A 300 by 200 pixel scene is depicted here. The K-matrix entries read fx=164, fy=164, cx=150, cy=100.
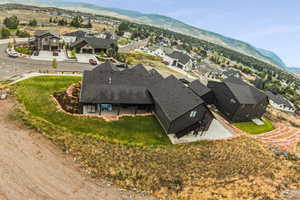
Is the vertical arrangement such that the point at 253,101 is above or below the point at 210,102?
above

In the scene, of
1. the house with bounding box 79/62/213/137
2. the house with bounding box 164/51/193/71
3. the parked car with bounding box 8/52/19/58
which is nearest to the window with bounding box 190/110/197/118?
the house with bounding box 79/62/213/137

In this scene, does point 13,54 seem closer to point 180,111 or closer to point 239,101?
point 180,111

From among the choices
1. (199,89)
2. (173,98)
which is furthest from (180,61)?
(173,98)

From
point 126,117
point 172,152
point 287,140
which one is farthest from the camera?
point 287,140

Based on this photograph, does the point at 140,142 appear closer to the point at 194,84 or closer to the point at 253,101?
the point at 194,84

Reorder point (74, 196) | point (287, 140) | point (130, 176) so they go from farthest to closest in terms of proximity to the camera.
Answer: point (287, 140) → point (130, 176) → point (74, 196)

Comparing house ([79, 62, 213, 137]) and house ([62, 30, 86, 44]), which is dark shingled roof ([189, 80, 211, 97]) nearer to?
house ([79, 62, 213, 137])

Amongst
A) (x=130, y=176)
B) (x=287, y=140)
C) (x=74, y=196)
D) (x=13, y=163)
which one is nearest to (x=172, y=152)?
(x=130, y=176)

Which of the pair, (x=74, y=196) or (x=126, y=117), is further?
(x=126, y=117)
